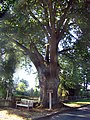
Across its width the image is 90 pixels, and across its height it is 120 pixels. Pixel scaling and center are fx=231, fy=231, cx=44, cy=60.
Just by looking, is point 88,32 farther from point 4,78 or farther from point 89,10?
point 4,78

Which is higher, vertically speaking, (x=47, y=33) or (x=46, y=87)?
(x=47, y=33)

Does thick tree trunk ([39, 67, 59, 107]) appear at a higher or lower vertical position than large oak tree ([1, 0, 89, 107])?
lower

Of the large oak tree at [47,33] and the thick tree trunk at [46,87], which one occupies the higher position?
the large oak tree at [47,33]

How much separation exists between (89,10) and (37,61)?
5.97 meters

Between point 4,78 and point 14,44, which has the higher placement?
point 14,44

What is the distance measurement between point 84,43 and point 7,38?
5.68m

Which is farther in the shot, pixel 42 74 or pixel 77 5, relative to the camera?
pixel 42 74

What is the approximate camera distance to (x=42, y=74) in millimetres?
18281

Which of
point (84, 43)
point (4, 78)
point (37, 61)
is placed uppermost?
point (84, 43)

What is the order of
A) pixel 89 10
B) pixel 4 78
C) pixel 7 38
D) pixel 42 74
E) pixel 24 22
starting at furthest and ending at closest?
pixel 4 78, pixel 42 74, pixel 7 38, pixel 89 10, pixel 24 22

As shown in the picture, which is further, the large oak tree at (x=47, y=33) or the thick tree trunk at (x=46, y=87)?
the thick tree trunk at (x=46, y=87)

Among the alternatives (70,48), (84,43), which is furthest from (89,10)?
(70,48)

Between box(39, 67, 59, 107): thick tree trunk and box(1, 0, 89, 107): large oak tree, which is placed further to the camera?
box(39, 67, 59, 107): thick tree trunk

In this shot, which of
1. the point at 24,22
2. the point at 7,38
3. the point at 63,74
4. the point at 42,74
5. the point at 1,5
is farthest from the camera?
the point at 63,74
